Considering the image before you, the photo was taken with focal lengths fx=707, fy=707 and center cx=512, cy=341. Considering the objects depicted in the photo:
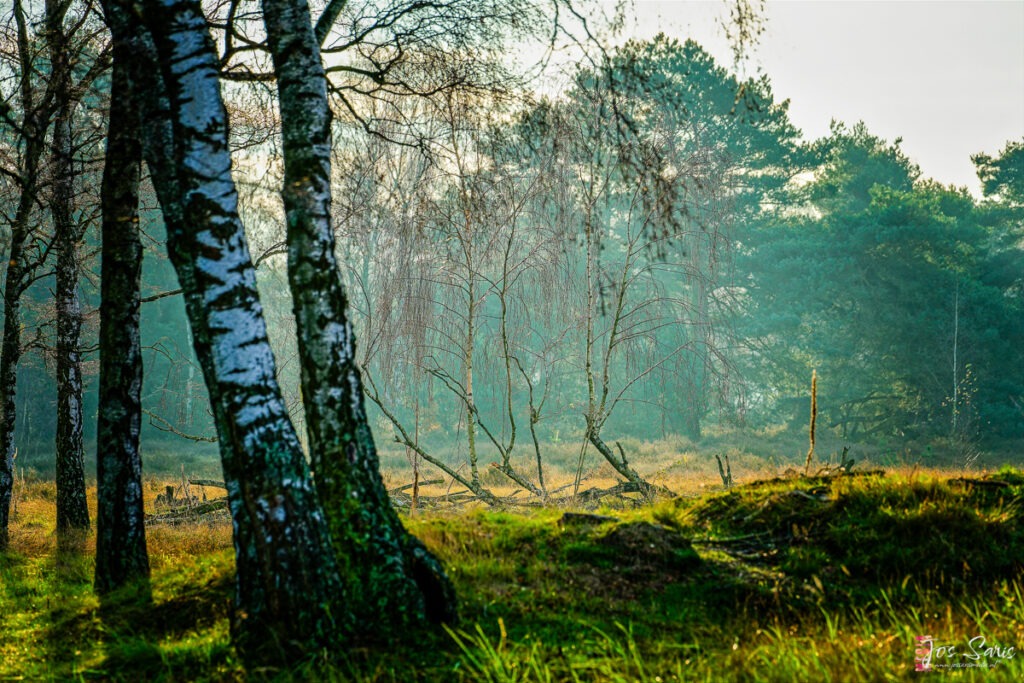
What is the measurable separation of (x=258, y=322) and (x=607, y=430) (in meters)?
29.2

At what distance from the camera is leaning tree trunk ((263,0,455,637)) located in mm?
3455

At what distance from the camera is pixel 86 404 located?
94.1 feet

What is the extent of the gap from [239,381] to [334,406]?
1.61ft

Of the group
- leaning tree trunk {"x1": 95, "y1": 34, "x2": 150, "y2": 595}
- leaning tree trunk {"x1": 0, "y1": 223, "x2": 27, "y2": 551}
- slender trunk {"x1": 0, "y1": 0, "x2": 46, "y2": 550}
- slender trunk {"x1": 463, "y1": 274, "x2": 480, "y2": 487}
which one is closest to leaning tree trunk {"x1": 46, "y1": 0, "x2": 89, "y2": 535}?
slender trunk {"x1": 0, "y1": 0, "x2": 46, "y2": 550}

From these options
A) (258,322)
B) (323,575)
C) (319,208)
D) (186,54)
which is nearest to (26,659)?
(323,575)

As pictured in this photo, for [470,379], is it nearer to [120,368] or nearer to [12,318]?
[120,368]

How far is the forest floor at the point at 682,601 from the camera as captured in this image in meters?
3.02

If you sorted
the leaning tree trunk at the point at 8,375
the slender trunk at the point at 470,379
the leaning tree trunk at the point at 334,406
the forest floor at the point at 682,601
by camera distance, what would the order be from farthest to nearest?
the slender trunk at the point at 470,379, the leaning tree trunk at the point at 8,375, the leaning tree trunk at the point at 334,406, the forest floor at the point at 682,601

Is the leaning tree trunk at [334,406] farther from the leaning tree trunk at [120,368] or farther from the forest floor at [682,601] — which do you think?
the leaning tree trunk at [120,368]

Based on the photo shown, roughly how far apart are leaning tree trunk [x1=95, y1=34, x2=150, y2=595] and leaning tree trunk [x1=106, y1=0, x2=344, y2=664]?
6.41 ft

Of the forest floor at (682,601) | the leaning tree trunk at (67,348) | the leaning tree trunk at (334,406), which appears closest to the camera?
the forest floor at (682,601)

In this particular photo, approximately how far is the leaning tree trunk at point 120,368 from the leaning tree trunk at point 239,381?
1952mm

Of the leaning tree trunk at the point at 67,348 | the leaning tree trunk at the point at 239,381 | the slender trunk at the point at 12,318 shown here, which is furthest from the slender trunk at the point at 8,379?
the leaning tree trunk at the point at 239,381

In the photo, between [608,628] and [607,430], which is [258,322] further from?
[607,430]
